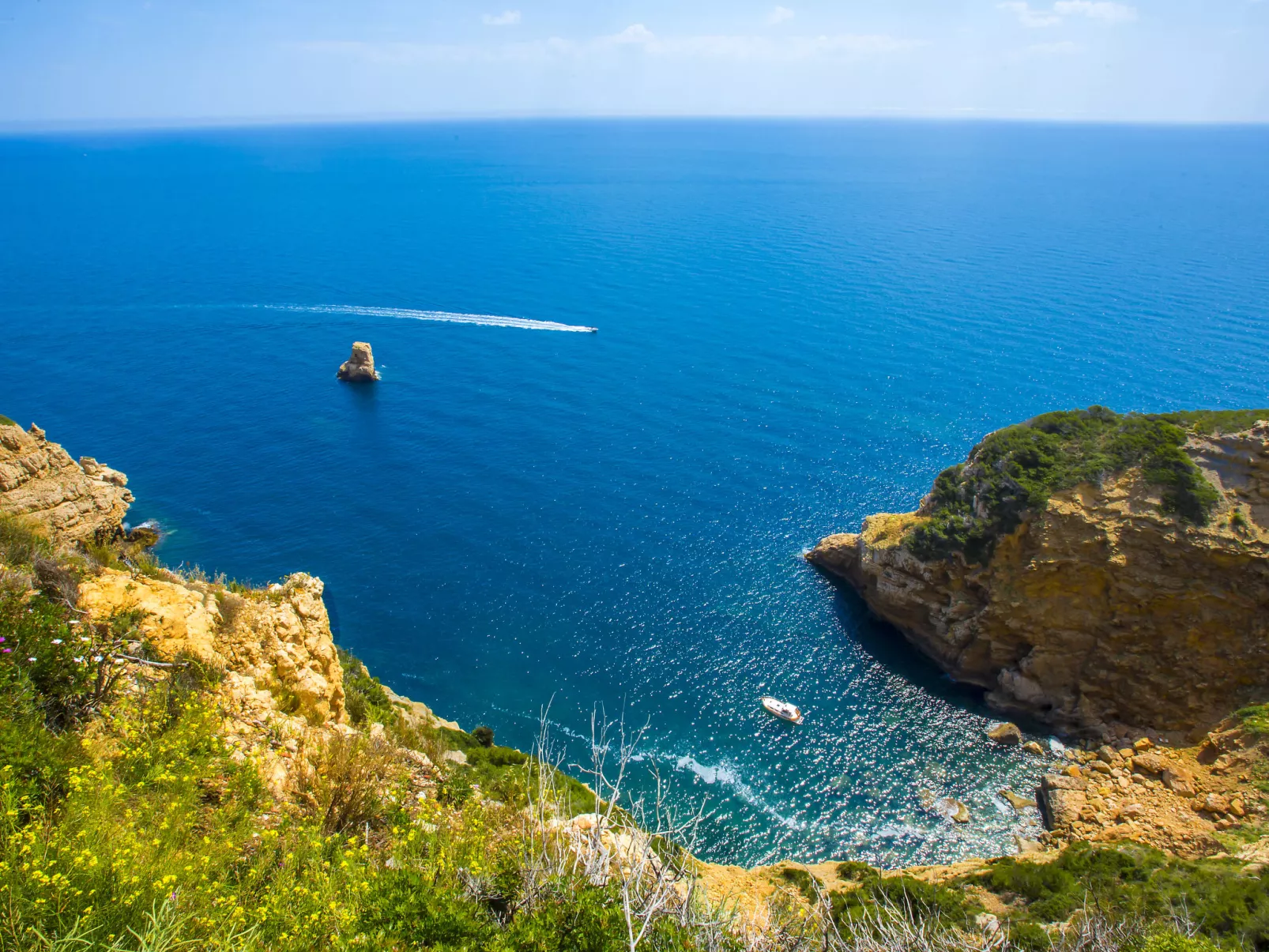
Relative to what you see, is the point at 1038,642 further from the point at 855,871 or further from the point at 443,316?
the point at 443,316

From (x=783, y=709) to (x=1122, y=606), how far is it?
Answer: 18.2m

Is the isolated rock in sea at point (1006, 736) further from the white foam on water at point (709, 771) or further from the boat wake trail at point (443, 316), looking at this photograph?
the boat wake trail at point (443, 316)

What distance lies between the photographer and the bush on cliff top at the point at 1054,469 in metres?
38.2

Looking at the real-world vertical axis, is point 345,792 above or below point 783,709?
above

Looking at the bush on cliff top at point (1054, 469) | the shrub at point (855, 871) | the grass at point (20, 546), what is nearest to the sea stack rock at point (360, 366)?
the grass at point (20, 546)

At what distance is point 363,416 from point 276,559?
2350 cm

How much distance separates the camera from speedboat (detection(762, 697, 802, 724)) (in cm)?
3866

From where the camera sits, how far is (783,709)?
128 feet

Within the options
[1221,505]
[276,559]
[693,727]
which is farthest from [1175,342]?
[276,559]

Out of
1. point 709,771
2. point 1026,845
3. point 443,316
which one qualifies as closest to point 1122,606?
point 1026,845

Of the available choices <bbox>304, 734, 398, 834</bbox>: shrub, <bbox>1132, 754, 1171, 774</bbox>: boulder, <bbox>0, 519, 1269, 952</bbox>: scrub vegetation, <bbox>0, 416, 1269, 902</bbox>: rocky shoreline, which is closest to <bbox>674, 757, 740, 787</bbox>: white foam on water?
<bbox>0, 416, 1269, 902</bbox>: rocky shoreline

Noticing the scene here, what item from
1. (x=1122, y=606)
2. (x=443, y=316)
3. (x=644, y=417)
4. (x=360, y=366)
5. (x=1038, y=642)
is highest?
(x=443, y=316)

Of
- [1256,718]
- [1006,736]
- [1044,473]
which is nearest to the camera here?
[1256,718]

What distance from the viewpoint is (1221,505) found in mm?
37062
